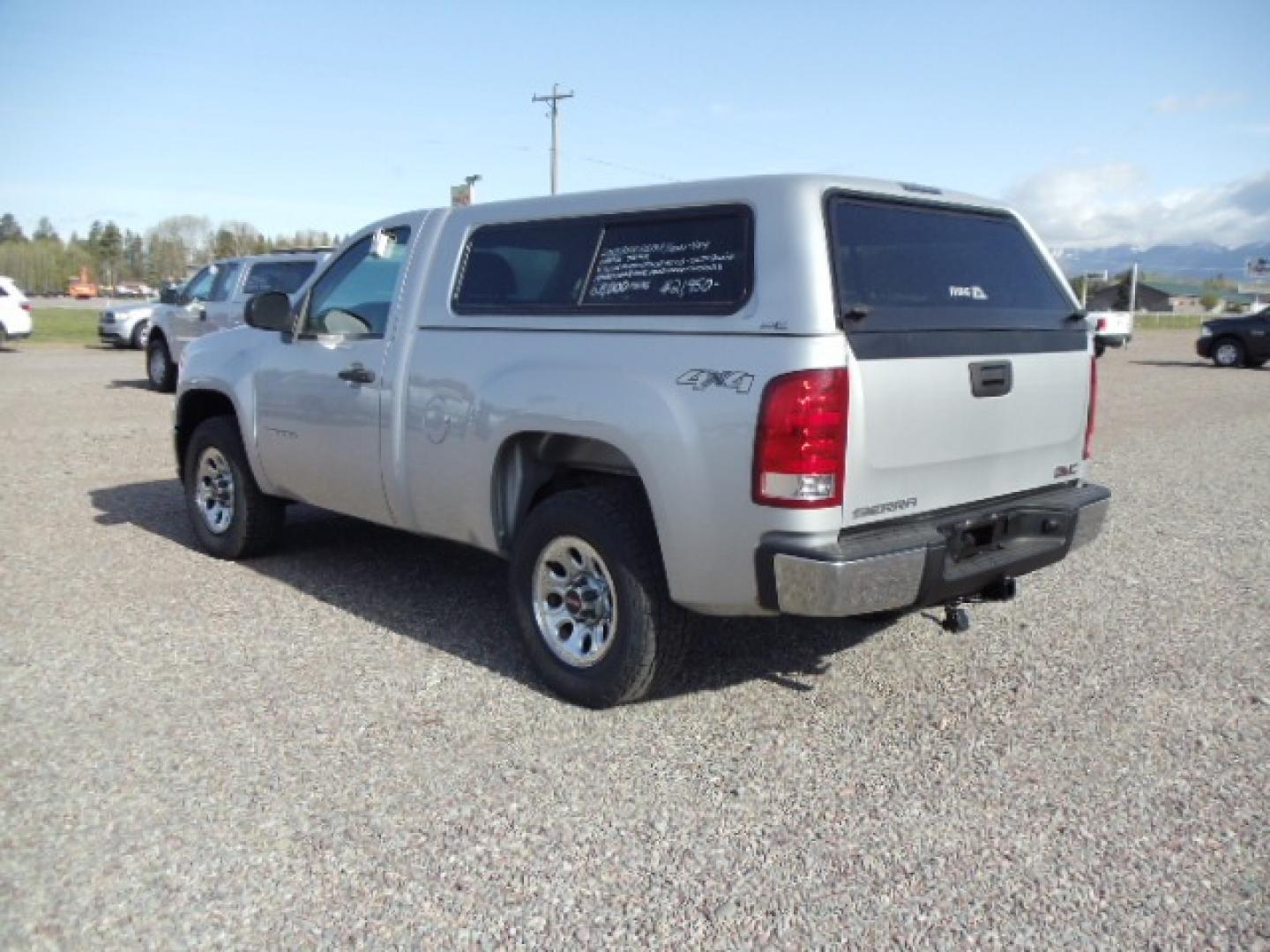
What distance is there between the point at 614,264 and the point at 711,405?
2.89 ft

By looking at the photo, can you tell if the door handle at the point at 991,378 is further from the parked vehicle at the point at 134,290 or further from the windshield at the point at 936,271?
the parked vehicle at the point at 134,290

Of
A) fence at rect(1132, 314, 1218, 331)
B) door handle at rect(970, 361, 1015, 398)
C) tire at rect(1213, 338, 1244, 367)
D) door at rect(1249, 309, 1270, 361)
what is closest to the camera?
door handle at rect(970, 361, 1015, 398)

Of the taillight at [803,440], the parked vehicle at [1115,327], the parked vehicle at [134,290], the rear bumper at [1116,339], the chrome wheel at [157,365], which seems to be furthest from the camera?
the parked vehicle at [134,290]

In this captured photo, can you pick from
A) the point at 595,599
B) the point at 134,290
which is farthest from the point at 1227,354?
the point at 134,290

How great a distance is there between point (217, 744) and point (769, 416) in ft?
7.35

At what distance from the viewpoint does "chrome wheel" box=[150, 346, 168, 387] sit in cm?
1549

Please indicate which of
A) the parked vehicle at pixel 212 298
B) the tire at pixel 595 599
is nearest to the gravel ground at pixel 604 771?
the tire at pixel 595 599

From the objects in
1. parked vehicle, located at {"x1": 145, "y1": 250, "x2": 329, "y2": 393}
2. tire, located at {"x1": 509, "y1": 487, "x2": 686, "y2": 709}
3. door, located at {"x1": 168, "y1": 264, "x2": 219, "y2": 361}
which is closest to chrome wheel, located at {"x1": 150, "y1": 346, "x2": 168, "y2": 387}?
parked vehicle, located at {"x1": 145, "y1": 250, "x2": 329, "y2": 393}

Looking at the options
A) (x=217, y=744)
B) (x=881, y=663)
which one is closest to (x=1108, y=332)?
(x=881, y=663)

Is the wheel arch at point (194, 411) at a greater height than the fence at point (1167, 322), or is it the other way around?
the fence at point (1167, 322)

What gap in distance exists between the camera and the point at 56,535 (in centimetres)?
666

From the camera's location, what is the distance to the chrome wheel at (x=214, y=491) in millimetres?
6113

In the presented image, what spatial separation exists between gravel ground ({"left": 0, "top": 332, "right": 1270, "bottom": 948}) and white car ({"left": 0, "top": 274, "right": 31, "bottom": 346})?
2087cm

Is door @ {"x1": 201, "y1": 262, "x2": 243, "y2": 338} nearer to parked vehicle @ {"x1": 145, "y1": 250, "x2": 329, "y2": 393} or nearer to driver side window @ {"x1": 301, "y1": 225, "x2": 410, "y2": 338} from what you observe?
parked vehicle @ {"x1": 145, "y1": 250, "x2": 329, "y2": 393}
